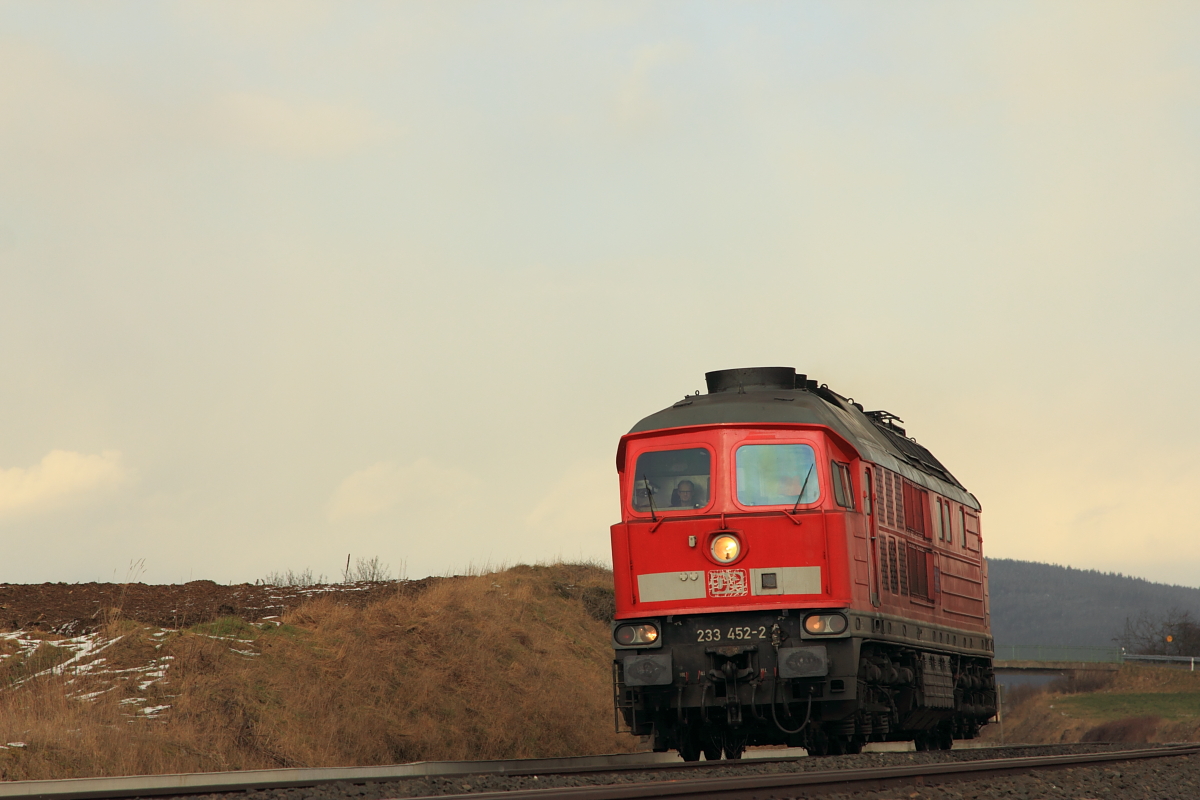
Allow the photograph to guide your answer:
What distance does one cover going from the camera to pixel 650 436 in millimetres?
15484

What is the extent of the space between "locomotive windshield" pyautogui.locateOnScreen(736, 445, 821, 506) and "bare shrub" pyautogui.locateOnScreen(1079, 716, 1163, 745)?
4659 cm

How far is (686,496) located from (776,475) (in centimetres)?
108

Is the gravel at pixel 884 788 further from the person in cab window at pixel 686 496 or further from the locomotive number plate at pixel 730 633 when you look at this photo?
the person in cab window at pixel 686 496

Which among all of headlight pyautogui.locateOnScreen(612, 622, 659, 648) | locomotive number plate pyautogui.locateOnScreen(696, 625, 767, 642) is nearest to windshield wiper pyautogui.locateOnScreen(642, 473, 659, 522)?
headlight pyautogui.locateOnScreen(612, 622, 659, 648)

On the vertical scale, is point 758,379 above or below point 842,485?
above

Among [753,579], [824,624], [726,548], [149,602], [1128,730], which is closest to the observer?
[824,624]

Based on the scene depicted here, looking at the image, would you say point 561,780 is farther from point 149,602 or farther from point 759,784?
point 149,602

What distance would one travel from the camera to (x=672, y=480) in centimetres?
1524

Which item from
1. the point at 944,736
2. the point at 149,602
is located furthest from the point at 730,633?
the point at 149,602

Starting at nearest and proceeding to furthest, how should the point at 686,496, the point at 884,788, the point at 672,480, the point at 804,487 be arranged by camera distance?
1. the point at 884,788
2. the point at 804,487
3. the point at 686,496
4. the point at 672,480

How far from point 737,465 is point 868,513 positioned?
199 cm

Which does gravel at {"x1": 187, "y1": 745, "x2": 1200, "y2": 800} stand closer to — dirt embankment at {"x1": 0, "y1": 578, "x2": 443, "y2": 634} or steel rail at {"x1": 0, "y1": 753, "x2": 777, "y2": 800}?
steel rail at {"x1": 0, "y1": 753, "x2": 777, "y2": 800}

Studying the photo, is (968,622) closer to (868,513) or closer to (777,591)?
(868,513)

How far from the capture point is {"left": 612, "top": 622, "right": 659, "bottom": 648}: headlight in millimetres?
14875
